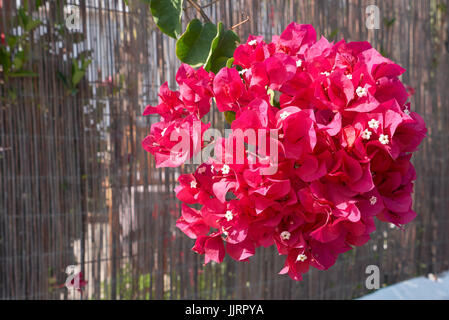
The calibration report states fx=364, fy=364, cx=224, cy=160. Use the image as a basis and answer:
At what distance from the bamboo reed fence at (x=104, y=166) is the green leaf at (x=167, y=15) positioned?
0.44m

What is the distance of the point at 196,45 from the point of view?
1.74 ft

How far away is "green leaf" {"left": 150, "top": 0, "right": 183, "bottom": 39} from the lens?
55 cm

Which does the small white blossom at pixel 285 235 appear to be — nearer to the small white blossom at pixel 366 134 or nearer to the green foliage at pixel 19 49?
the small white blossom at pixel 366 134

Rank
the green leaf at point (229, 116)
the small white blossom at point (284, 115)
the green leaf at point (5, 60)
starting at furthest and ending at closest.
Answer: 1. the green leaf at point (5, 60)
2. the green leaf at point (229, 116)
3. the small white blossom at point (284, 115)

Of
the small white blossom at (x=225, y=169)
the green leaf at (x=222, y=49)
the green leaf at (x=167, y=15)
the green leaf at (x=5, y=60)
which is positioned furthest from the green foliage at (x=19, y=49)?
the small white blossom at (x=225, y=169)

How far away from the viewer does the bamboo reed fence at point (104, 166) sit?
1.00 metres

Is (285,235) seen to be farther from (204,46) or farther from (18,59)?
(18,59)

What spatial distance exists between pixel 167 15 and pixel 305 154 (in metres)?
0.34

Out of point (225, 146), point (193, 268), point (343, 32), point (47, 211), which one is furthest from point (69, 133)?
point (343, 32)

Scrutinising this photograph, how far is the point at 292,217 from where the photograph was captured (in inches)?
15.1

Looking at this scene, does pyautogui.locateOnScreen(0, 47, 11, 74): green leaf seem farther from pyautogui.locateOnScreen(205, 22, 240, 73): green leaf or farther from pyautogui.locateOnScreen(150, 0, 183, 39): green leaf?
pyautogui.locateOnScreen(205, 22, 240, 73): green leaf

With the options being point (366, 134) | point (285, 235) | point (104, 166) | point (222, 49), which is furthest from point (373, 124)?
point (104, 166)

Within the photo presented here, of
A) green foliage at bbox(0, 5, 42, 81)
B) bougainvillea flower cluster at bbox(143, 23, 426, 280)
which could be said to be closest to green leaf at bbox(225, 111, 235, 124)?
bougainvillea flower cluster at bbox(143, 23, 426, 280)
